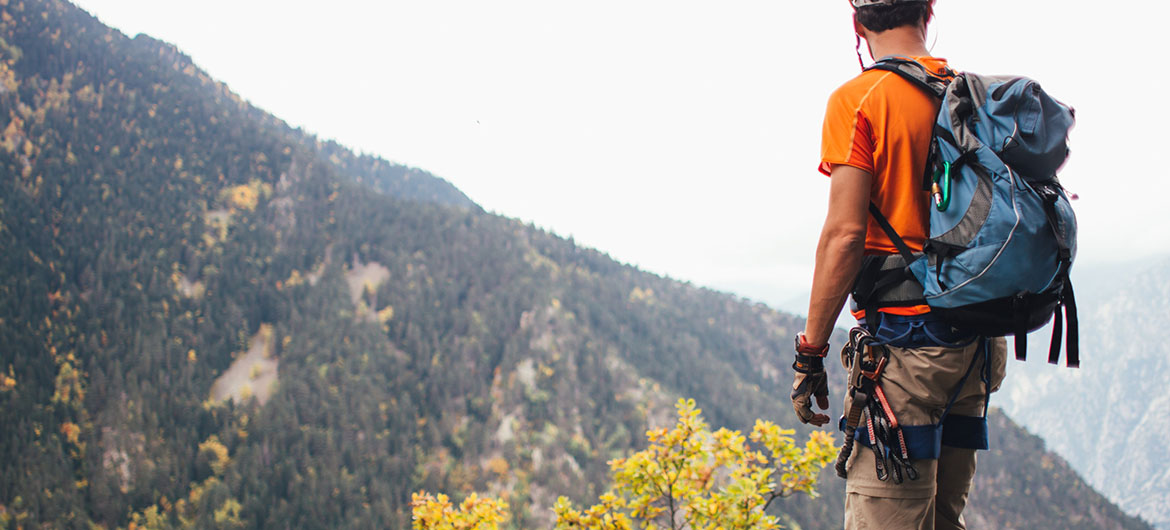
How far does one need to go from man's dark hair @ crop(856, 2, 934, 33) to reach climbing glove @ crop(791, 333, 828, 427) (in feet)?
4.89

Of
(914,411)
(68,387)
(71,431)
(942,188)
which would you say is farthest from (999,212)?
(68,387)

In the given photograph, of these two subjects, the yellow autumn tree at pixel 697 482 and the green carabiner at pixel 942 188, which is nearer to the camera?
the green carabiner at pixel 942 188

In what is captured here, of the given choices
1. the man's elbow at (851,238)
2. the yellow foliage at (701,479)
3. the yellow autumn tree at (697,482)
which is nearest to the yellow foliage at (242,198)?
the yellow autumn tree at (697,482)

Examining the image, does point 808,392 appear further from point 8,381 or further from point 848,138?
point 8,381

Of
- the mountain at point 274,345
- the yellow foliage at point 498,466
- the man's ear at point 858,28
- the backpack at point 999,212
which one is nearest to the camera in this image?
the backpack at point 999,212

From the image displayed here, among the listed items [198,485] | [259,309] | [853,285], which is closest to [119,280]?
[259,309]

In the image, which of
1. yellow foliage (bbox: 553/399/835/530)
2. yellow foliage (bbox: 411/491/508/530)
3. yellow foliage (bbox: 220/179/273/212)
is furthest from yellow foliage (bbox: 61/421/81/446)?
yellow foliage (bbox: 553/399/835/530)

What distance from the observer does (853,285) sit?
108 inches

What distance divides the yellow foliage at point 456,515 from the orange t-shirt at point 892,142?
5.37 metres

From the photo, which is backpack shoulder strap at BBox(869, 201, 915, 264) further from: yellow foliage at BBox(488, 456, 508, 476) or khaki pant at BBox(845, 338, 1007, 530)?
yellow foliage at BBox(488, 456, 508, 476)

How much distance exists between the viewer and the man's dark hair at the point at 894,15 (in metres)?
2.94

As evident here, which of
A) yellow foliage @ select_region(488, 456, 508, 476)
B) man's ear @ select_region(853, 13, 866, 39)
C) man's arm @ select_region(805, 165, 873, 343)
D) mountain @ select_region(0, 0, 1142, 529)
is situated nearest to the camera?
man's arm @ select_region(805, 165, 873, 343)

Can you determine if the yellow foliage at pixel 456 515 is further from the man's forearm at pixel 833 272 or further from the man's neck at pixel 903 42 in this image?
the man's neck at pixel 903 42

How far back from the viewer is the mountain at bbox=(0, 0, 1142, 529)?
108 meters
